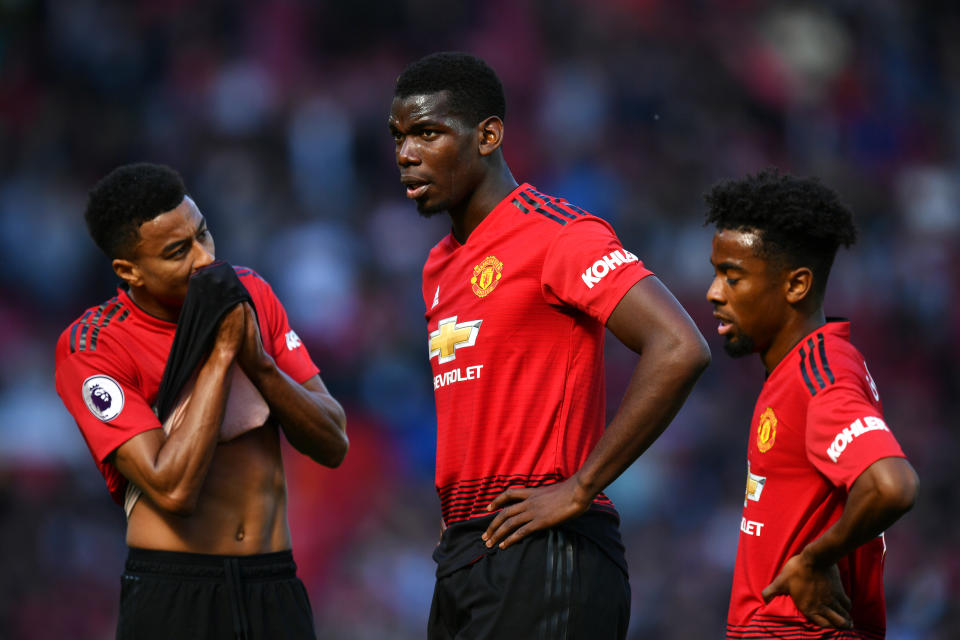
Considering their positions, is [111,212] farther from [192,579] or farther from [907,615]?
[907,615]

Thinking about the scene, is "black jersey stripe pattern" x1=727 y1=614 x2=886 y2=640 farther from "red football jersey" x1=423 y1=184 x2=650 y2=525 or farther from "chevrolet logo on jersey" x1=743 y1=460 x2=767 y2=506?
"red football jersey" x1=423 y1=184 x2=650 y2=525

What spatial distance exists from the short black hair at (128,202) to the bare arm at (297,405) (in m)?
0.53

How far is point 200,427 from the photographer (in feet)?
12.5

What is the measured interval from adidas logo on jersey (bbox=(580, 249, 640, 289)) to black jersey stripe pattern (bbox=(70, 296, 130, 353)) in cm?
180

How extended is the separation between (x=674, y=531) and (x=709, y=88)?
5.21 meters

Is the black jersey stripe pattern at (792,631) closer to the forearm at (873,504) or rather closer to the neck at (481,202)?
the forearm at (873,504)

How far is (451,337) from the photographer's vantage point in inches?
135

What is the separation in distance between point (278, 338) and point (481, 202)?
3.75 ft

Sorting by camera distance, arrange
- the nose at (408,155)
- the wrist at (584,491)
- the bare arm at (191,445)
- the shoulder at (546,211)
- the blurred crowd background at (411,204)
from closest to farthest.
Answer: the wrist at (584,491) → the shoulder at (546,211) → the nose at (408,155) → the bare arm at (191,445) → the blurred crowd background at (411,204)

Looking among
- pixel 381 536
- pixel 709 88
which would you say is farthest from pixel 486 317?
pixel 709 88

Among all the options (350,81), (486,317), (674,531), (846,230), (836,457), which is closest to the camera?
(836,457)

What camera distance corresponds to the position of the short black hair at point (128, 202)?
410 cm

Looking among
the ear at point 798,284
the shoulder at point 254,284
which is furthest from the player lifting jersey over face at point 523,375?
the shoulder at point 254,284

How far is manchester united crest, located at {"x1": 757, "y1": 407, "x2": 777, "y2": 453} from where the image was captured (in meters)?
3.41
